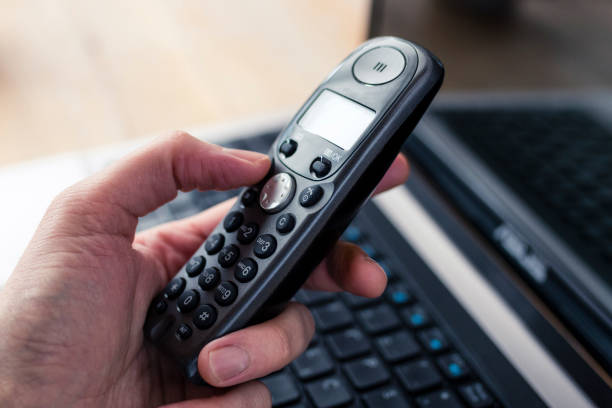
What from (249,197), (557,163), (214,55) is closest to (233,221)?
(249,197)

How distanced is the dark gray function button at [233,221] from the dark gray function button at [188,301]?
0.04 metres

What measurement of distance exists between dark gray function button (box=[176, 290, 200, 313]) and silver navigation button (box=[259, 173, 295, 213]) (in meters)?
0.06

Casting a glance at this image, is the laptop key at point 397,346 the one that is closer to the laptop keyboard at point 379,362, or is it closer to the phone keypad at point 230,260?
the laptop keyboard at point 379,362

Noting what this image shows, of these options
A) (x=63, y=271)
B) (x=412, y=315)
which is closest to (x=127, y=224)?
(x=63, y=271)

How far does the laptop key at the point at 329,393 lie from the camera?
32 centimetres

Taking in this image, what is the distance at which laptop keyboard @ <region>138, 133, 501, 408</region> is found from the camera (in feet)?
1.06

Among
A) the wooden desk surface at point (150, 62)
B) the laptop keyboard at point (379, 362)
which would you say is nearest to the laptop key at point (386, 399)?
the laptop keyboard at point (379, 362)

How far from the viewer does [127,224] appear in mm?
341

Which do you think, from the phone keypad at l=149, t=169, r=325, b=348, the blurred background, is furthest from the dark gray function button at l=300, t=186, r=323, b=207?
the blurred background

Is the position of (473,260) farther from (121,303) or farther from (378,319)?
(121,303)

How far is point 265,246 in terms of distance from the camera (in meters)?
0.31

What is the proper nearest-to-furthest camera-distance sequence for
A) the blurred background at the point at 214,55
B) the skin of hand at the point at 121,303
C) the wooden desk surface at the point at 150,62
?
the skin of hand at the point at 121,303, the blurred background at the point at 214,55, the wooden desk surface at the point at 150,62

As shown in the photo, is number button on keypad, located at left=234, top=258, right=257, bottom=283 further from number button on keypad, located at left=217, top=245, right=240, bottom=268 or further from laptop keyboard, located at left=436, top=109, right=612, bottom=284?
laptop keyboard, located at left=436, top=109, right=612, bottom=284

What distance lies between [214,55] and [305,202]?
0.42 meters
